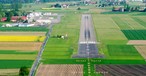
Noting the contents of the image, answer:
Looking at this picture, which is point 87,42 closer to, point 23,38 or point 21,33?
point 23,38

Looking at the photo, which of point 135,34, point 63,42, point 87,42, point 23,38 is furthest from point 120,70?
point 23,38

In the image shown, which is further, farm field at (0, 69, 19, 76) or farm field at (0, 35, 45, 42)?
farm field at (0, 35, 45, 42)

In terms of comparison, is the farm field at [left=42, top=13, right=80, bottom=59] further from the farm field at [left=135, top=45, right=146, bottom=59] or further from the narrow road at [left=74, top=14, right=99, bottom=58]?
the farm field at [left=135, top=45, right=146, bottom=59]

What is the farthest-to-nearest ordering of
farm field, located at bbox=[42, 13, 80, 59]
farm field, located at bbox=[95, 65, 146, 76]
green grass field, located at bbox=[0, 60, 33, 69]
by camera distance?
farm field, located at bbox=[42, 13, 80, 59] → green grass field, located at bbox=[0, 60, 33, 69] → farm field, located at bbox=[95, 65, 146, 76]

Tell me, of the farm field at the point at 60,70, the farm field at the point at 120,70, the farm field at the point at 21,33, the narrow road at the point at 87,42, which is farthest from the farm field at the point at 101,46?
the farm field at the point at 21,33

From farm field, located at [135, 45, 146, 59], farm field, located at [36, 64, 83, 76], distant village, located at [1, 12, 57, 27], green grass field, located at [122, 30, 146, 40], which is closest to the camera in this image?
farm field, located at [36, 64, 83, 76]

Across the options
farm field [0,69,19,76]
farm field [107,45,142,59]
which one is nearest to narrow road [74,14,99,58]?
farm field [107,45,142,59]

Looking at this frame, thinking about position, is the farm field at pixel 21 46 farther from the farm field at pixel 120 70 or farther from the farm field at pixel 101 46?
the farm field at pixel 120 70

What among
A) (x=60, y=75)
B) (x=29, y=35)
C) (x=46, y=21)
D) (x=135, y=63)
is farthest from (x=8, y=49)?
(x=46, y=21)

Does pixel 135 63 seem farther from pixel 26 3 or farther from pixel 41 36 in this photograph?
pixel 26 3
